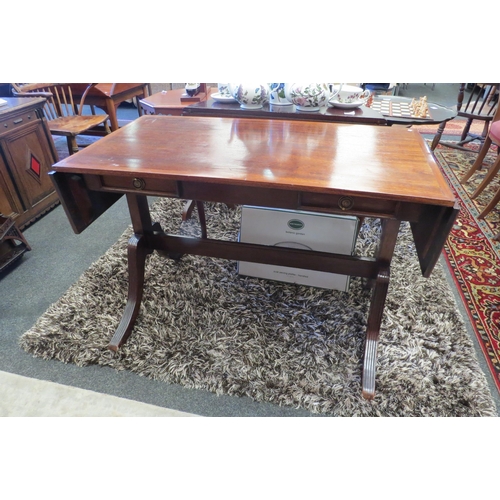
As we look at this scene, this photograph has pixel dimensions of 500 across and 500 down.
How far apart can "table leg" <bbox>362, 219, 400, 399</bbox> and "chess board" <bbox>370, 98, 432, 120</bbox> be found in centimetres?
83

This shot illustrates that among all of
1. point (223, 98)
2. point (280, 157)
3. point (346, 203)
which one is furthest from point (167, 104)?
point (346, 203)

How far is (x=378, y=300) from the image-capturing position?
4.04ft

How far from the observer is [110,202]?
1316 millimetres

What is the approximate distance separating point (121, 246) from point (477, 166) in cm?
265

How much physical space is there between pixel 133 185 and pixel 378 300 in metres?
0.93

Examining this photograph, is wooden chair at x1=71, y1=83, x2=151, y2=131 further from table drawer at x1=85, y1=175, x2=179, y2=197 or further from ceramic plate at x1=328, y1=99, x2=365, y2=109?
table drawer at x1=85, y1=175, x2=179, y2=197

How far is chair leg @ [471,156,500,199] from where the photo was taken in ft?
7.33

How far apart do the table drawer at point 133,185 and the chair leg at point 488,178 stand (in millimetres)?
2217

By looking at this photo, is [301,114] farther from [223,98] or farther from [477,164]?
[477,164]

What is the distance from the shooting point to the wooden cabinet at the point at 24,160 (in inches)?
75.3

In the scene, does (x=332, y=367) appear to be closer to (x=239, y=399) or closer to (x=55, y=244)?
(x=239, y=399)

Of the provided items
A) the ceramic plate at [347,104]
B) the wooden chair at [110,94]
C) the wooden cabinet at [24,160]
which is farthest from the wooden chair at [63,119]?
the ceramic plate at [347,104]

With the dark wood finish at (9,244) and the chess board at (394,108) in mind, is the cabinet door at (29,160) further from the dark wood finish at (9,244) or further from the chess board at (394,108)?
the chess board at (394,108)

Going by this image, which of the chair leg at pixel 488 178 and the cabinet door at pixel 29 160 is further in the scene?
the chair leg at pixel 488 178
